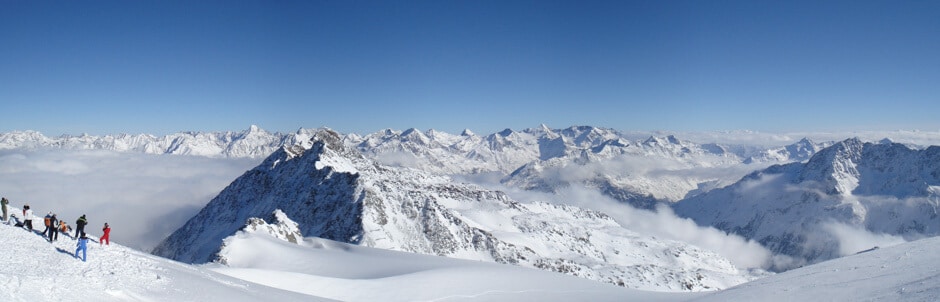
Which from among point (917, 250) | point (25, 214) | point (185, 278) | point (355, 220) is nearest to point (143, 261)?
point (185, 278)

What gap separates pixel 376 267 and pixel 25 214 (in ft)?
108

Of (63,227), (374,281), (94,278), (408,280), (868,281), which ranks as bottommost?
(374,281)

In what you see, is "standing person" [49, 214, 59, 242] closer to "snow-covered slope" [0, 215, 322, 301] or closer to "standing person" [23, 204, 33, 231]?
"snow-covered slope" [0, 215, 322, 301]

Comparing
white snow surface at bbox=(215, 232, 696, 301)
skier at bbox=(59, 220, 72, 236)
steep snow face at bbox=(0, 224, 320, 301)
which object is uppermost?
skier at bbox=(59, 220, 72, 236)

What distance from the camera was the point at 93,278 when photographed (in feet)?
77.2

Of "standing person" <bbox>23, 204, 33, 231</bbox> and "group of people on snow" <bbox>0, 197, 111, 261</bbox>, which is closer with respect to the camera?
"group of people on snow" <bbox>0, 197, 111, 261</bbox>

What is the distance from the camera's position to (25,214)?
31.2 metres

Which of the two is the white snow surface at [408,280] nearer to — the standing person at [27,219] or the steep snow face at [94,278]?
the steep snow face at [94,278]

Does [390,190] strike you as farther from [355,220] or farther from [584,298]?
[584,298]

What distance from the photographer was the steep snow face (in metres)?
20.7

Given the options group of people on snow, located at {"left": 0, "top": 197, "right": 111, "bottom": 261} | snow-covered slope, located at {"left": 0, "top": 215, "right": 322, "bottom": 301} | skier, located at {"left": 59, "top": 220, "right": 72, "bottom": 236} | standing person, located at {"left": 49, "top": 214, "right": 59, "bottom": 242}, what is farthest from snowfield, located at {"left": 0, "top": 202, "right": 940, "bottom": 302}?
skier, located at {"left": 59, "top": 220, "right": 72, "bottom": 236}

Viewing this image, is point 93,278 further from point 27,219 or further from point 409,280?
point 409,280

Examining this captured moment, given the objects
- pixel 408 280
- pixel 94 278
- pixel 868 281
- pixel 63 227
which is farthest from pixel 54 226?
pixel 868 281

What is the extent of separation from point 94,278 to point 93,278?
1.6 inches
